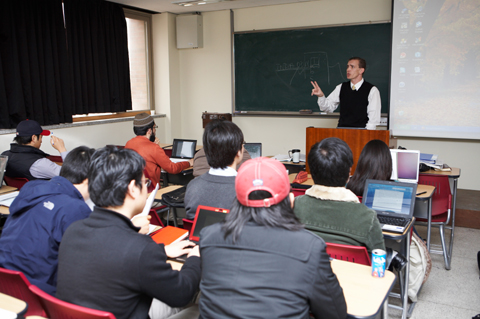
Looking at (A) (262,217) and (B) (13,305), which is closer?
(A) (262,217)

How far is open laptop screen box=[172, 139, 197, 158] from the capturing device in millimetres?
4672

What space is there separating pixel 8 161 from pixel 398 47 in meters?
4.56

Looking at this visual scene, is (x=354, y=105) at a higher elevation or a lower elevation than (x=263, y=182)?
higher

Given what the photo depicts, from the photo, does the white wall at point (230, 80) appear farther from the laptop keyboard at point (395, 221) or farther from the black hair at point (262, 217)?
the black hair at point (262, 217)

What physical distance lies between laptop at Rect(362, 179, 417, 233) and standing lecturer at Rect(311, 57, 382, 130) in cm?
193

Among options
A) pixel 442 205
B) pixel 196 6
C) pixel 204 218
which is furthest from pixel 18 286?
pixel 196 6

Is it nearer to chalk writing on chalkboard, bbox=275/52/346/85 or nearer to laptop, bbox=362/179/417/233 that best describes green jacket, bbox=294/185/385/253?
laptop, bbox=362/179/417/233

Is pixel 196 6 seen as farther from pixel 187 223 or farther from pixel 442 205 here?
pixel 187 223

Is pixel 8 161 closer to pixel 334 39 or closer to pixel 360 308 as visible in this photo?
pixel 360 308

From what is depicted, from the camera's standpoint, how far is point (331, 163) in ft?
6.10

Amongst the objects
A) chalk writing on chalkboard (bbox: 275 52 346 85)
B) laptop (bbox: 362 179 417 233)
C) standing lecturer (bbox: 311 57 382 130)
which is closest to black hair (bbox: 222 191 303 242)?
laptop (bbox: 362 179 417 233)

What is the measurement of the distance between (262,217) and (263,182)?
109mm

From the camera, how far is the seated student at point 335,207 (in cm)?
180

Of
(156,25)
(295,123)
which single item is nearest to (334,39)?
(295,123)
